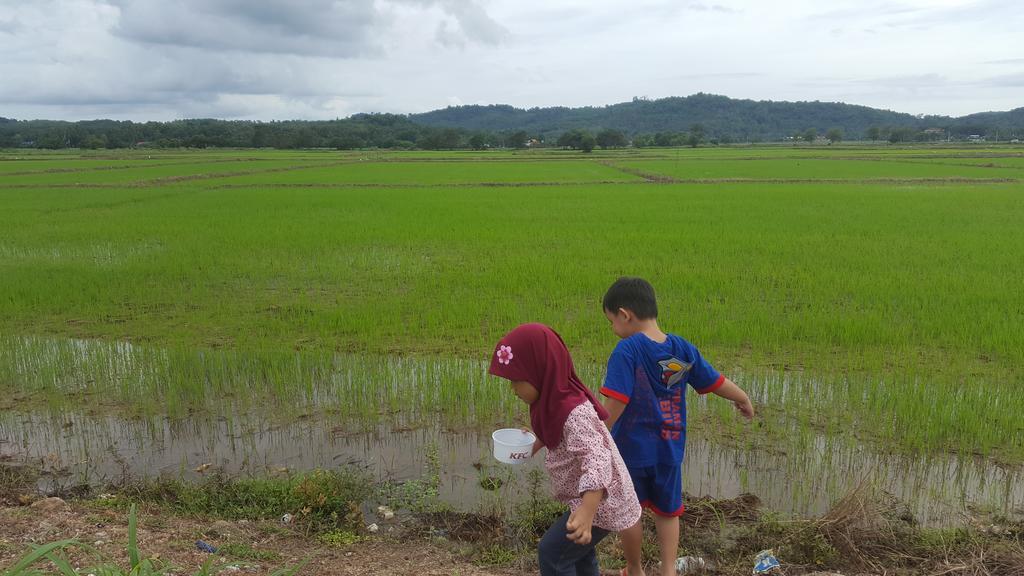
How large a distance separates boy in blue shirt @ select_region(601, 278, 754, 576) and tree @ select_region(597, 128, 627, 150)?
53730mm

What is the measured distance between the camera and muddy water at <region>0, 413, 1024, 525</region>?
10.9 ft

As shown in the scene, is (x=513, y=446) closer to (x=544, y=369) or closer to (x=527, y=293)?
(x=544, y=369)

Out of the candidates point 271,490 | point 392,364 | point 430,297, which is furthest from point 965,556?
point 430,297

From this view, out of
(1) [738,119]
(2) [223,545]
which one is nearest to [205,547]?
(2) [223,545]

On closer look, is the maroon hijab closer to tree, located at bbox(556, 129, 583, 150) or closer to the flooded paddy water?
the flooded paddy water

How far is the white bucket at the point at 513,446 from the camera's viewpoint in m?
2.22

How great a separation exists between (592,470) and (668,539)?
75 cm

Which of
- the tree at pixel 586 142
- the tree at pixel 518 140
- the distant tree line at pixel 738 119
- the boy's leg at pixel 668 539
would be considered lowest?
the boy's leg at pixel 668 539

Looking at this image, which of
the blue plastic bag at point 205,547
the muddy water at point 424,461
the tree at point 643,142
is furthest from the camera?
the tree at point 643,142

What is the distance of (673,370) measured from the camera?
2217 millimetres

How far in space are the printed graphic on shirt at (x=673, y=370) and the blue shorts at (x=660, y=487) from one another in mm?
301

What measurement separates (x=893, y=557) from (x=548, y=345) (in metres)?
1.97

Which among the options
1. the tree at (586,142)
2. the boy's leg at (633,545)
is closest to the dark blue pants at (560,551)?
the boy's leg at (633,545)

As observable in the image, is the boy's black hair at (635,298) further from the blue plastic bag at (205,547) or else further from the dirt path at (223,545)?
the blue plastic bag at (205,547)
